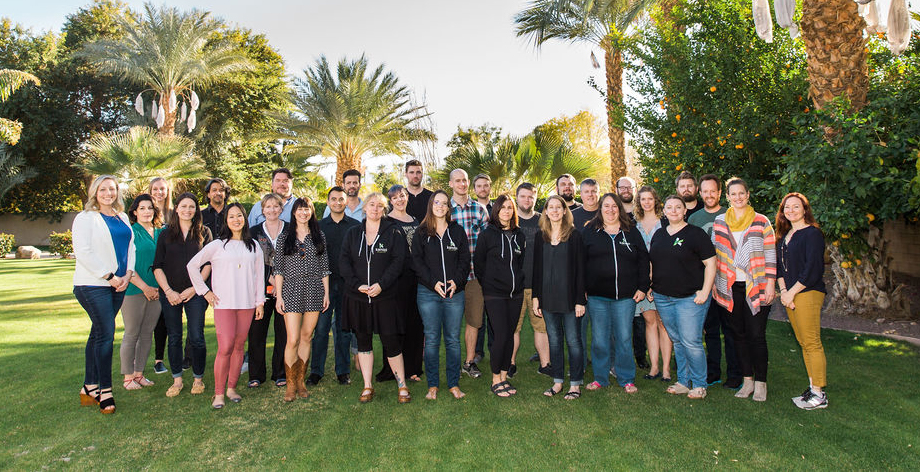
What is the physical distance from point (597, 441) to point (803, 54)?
713 centimetres

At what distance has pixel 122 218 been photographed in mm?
4527

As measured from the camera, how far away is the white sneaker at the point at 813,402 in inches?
161

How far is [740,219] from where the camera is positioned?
14.5 feet

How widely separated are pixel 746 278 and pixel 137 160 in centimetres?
1823

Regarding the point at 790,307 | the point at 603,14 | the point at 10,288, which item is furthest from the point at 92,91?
the point at 790,307

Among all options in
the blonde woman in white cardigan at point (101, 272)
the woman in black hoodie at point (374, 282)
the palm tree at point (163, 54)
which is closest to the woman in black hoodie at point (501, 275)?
the woman in black hoodie at point (374, 282)

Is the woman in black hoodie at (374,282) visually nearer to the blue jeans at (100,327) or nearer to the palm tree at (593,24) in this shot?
the blue jeans at (100,327)

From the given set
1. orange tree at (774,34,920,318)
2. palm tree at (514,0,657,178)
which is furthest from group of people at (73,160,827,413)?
palm tree at (514,0,657,178)

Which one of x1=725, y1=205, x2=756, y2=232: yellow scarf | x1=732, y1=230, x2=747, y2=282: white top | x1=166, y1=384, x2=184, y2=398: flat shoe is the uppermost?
x1=725, y1=205, x2=756, y2=232: yellow scarf

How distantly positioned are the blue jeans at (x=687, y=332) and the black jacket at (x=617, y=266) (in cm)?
27

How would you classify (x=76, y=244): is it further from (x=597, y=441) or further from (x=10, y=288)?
(x=10, y=288)

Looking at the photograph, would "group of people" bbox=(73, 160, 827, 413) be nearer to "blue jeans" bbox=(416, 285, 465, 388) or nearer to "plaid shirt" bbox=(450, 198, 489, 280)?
"blue jeans" bbox=(416, 285, 465, 388)

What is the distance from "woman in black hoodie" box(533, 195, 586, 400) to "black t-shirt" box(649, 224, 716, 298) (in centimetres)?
70

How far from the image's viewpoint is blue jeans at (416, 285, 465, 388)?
4.52 m
